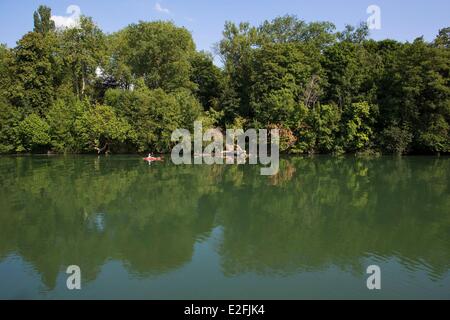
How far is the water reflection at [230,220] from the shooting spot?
370 inches

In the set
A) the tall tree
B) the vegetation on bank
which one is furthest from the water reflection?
the tall tree

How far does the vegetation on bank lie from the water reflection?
1065 centimetres

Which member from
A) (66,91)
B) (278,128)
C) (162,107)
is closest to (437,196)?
(278,128)

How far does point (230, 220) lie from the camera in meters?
12.9

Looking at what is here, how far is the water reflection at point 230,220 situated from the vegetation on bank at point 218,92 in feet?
34.9

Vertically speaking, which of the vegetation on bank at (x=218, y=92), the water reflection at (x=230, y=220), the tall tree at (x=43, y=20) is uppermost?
the tall tree at (x=43, y=20)

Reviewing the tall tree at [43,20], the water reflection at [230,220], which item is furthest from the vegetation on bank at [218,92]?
the water reflection at [230,220]

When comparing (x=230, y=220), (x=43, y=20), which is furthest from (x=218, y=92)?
(x=230, y=220)

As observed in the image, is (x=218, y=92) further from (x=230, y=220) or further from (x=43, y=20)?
(x=230, y=220)

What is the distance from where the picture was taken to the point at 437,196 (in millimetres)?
16422

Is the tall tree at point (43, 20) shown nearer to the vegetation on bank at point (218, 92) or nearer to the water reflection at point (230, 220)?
the vegetation on bank at point (218, 92)

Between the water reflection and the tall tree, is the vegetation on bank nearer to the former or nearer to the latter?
the tall tree
